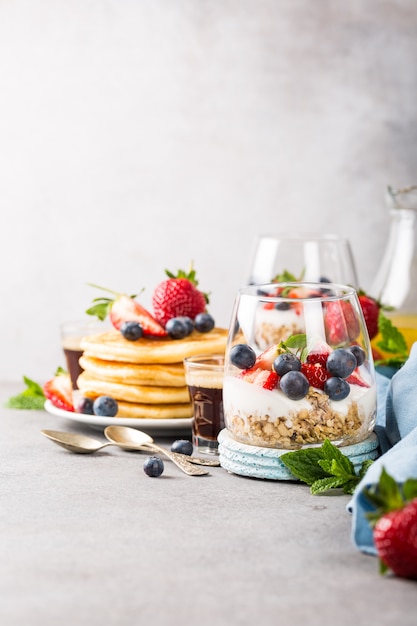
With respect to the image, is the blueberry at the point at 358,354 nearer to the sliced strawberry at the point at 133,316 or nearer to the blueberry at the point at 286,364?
the blueberry at the point at 286,364

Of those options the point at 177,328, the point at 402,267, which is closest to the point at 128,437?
the point at 177,328

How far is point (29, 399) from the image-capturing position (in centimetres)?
242

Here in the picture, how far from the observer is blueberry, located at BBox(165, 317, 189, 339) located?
203 centimetres

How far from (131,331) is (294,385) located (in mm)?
544

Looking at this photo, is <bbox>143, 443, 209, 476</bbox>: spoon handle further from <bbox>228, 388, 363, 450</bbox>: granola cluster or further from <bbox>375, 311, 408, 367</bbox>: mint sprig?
<bbox>375, 311, 408, 367</bbox>: mint sprig

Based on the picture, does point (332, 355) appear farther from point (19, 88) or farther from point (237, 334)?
point (19, 88)

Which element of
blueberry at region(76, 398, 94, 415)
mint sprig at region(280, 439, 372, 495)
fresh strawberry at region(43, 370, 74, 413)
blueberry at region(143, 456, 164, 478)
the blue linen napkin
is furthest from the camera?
fresh strawberry at region(43, 370, 74, 413)

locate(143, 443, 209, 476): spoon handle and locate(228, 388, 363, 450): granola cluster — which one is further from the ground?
locate(228, 388, 363, 450): granola cluster

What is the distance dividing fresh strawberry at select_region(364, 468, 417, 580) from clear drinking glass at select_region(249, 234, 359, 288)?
1171 millimetres

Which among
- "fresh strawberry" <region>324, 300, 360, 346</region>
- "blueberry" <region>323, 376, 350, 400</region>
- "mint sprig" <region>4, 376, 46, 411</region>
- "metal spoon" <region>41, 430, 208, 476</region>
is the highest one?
"fresh strawberry" <region>324, 300, 360, 346</region>

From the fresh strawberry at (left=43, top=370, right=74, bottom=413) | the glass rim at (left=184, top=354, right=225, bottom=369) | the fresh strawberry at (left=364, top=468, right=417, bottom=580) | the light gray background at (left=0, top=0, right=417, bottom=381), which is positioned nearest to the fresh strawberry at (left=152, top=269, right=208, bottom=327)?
the glass rim at (left=184, top=354, right=225, bottom=369)

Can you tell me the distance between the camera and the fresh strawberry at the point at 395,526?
43.9 inches

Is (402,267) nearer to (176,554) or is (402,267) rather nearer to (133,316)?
(133,316)

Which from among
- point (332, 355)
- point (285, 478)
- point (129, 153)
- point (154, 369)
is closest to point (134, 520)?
point (285, 478)
